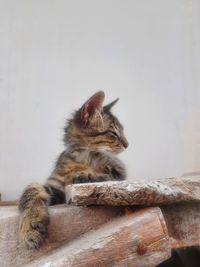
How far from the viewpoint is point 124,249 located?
881 millimetres

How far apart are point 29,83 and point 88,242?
1571mm

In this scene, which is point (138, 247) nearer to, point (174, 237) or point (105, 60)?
point (174, 237)

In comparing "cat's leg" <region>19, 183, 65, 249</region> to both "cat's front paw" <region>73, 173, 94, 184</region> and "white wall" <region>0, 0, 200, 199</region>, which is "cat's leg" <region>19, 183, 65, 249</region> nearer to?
"cat's front paw" <region>73, 173, 94, 184</region>

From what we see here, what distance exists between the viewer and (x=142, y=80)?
2.40 metres

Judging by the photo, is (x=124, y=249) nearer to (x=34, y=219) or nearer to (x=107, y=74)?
(x=34, y=219)

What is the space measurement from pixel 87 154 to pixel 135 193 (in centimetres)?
53

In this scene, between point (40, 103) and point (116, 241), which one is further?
point (40, 103)

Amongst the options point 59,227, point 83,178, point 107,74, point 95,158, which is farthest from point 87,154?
point 107,74

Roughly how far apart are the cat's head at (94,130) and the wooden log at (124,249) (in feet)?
2.12

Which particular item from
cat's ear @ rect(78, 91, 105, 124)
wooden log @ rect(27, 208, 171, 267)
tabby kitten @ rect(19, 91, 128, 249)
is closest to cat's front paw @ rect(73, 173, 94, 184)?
tabby kitten @ rect(19, 91, 128, 249)

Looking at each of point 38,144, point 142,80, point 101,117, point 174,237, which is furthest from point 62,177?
point 142,80

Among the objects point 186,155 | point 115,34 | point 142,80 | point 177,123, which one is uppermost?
point 115,34

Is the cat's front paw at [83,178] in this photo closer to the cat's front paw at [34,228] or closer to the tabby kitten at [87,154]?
the tabby kitten at [87,154]

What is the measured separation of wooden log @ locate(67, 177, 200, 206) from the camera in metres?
0.97
